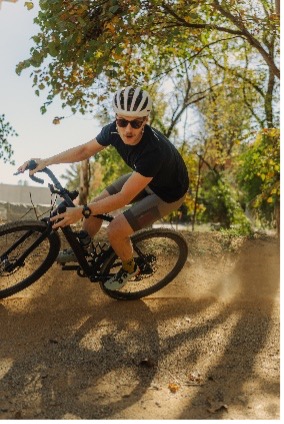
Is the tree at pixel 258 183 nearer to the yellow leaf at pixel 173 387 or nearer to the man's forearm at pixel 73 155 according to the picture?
the man's forearm at pixel 73 155

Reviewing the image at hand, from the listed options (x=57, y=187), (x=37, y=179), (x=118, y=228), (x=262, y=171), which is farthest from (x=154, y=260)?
(x=262, y=171)

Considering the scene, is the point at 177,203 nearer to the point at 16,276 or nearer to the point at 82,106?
the point at 16,276

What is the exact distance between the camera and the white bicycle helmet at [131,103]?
5004 millimetres

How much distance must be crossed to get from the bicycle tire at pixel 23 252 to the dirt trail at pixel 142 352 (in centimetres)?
40

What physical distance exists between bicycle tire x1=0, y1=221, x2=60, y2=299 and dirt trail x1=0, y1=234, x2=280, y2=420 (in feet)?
1.30

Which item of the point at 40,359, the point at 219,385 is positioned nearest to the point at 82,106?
the point at 40,359

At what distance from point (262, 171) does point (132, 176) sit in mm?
4731

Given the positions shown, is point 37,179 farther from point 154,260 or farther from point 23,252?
point 154,260

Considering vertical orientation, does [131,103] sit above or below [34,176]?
above

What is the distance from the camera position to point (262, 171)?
898cm

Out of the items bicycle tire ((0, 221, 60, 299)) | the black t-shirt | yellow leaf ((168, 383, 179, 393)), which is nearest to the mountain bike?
bicycle tire ((0, 221, 60, 299))

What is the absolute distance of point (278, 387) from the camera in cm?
475

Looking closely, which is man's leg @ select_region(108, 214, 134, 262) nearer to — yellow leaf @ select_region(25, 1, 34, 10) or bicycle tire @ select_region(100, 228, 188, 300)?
bicycle tire @ select_region(100, 228, 188, 300)

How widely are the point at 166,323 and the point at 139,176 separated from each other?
2.00 meters
